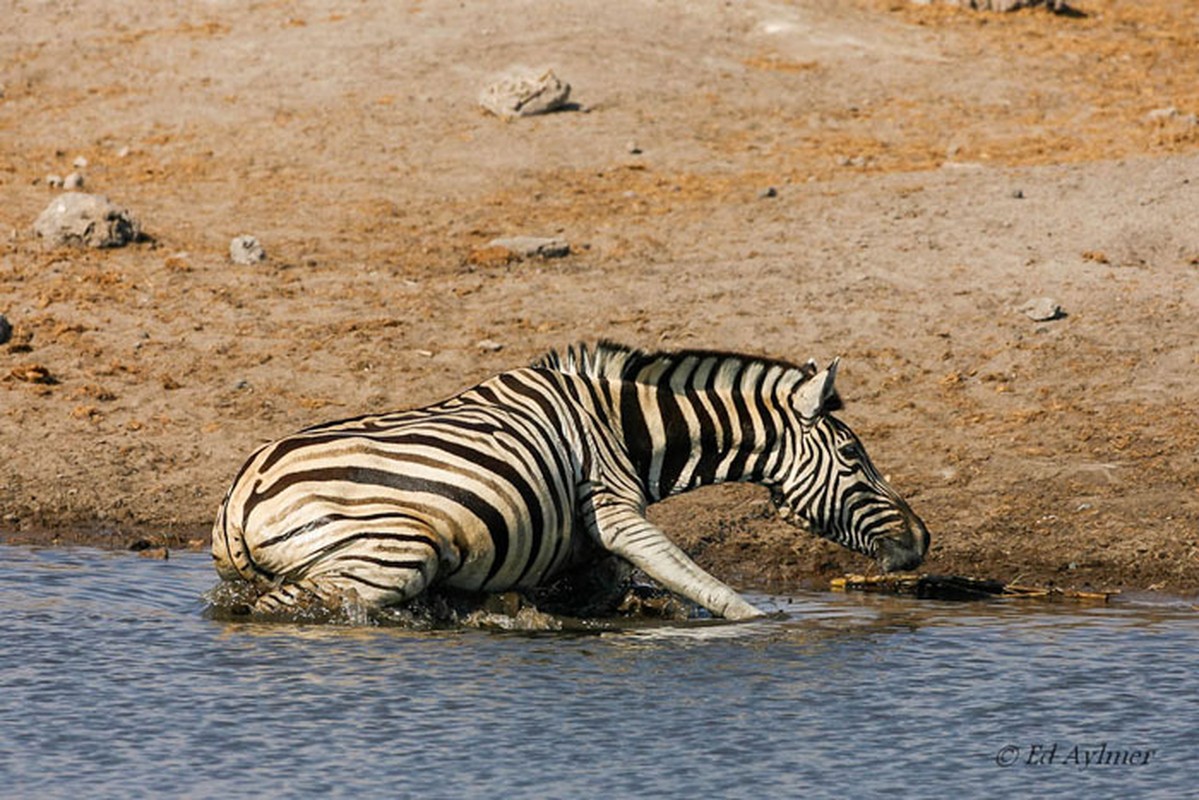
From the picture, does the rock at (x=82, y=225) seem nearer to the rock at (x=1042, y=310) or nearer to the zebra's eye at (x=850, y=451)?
the rock at (x=1042, y=310)

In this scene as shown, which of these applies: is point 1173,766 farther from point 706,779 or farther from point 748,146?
point 748,146

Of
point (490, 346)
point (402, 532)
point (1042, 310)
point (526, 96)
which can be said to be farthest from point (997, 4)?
point (402, 532)

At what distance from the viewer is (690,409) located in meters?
9.67

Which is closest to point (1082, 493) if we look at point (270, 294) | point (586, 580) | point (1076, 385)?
point (1076, 385)

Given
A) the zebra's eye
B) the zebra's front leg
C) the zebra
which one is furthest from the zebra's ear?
the zebra's front leg

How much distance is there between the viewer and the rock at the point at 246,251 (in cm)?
1614

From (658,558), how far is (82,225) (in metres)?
8.60

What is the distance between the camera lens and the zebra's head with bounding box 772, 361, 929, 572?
9.80 metres

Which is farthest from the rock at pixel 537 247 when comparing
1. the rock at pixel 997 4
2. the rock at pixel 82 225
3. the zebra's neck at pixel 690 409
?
the rock at pixel 997 4

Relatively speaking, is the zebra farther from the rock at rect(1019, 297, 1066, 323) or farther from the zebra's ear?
the rock at rect(1019, 297, 1066, 323)

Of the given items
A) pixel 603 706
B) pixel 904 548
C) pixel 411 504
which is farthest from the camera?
pixel 904 548

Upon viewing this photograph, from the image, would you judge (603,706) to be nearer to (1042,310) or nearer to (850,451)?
(850,451)

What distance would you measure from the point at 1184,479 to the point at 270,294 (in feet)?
23.8

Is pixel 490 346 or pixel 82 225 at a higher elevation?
pixel 82 225
